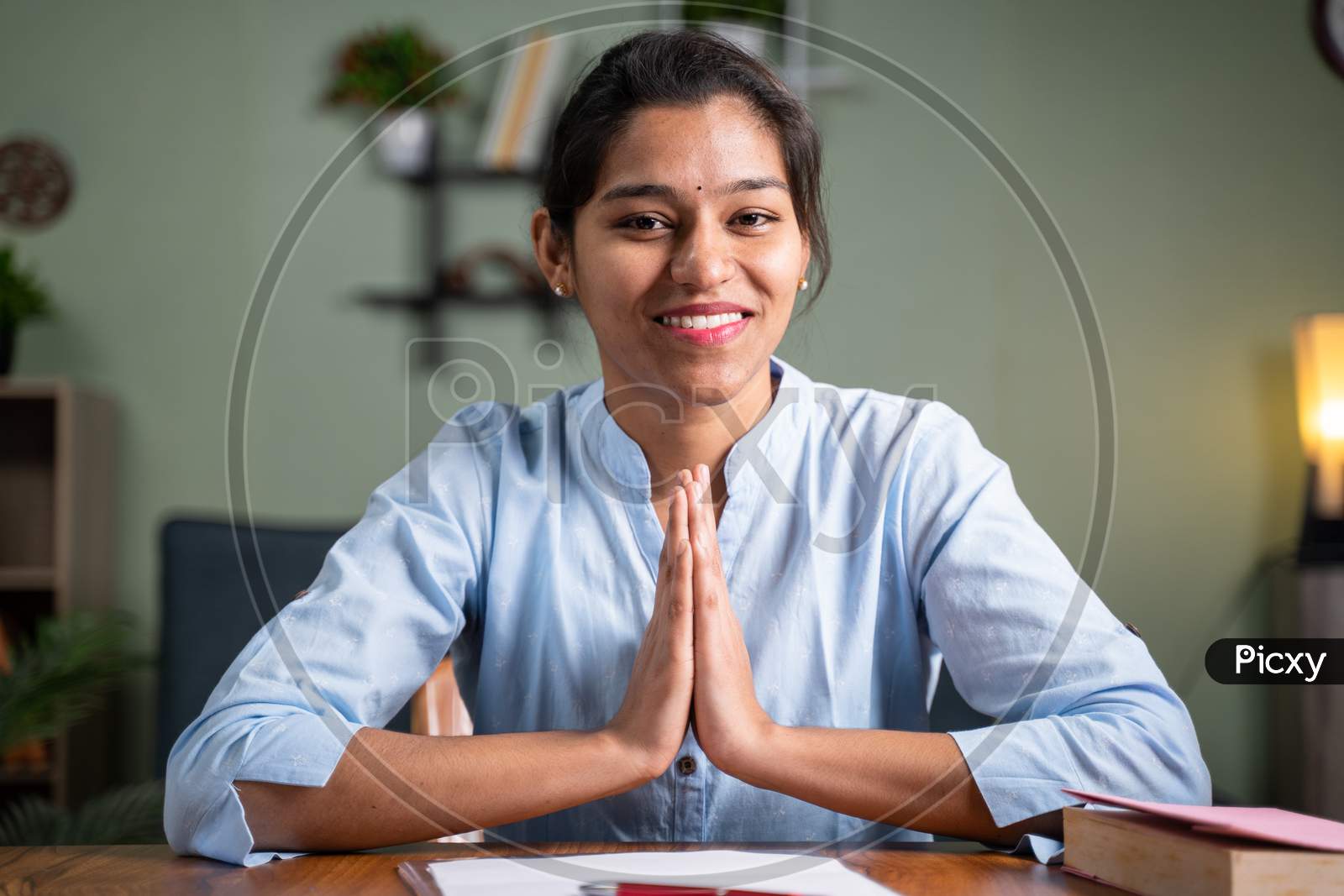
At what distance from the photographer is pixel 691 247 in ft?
3.00

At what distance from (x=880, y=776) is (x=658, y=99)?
0.58m

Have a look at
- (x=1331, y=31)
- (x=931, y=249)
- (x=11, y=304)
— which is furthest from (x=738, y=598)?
(x=1331, y=31)

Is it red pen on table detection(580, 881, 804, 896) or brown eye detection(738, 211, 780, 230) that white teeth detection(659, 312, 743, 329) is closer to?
brown eye detection(738, 211, 780, 230)

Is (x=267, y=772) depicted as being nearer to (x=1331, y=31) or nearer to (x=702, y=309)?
(x=702, y=309)

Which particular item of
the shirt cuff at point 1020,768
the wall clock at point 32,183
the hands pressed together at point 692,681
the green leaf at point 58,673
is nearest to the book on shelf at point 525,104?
the wall clock at point 32,183

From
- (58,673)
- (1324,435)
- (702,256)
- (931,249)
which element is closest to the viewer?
(702,256)

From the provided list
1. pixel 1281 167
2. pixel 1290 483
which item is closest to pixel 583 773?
pixel 1290 483

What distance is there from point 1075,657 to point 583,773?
38 cm

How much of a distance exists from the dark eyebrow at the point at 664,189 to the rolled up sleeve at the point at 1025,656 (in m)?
0.26

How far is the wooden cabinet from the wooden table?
1569 millimetres

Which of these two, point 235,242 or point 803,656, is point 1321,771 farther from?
point 235,242

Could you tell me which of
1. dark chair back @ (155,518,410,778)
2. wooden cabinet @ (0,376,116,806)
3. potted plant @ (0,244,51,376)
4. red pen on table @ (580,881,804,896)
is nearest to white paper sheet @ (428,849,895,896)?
red pen on table @ (580,881,804,896)

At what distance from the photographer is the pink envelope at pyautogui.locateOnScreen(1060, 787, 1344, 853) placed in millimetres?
553

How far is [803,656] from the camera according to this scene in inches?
38.3
